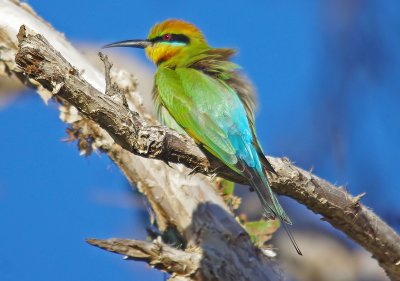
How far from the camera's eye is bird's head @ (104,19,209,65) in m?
3.44

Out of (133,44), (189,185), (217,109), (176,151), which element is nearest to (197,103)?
(217,109)

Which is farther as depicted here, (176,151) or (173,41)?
(173,41)

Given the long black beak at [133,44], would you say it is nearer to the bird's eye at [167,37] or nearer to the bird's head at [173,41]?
the bird's head at [173,41]

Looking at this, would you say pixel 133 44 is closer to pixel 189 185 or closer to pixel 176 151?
pixel 189 185

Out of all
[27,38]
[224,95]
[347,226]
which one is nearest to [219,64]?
[224,95]

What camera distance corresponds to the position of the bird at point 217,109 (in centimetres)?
256

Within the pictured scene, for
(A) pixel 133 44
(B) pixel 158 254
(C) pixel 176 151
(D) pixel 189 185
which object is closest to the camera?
(C) pixel 176 151

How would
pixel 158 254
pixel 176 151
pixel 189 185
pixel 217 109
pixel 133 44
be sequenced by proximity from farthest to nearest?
pixel 133 44 → pixel 189 185 → pixel 217 109 → pixel 158 254 → pixel 176 151

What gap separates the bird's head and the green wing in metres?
0.36

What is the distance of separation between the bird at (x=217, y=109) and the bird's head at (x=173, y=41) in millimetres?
32

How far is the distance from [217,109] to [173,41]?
726 millimetres

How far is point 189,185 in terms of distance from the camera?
Result: 317cm

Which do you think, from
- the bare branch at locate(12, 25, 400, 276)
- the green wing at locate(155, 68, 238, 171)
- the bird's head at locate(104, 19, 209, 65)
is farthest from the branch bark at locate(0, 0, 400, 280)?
the bird's head at locate(104, 19, 209, 65)

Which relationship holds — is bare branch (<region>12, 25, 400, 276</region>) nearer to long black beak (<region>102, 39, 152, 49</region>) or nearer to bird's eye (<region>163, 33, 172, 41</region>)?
bird's eye (<region>163, 33, 172, 41</region>)
